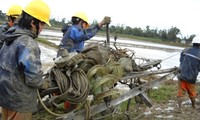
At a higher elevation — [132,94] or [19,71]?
[19,71]

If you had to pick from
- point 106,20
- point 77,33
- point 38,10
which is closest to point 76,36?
point 77,33

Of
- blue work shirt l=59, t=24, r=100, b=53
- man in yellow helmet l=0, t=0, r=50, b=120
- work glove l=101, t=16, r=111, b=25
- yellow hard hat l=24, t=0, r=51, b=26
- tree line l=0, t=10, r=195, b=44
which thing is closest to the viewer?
man in yellow helmet l=0, t=0, r=50, b=120

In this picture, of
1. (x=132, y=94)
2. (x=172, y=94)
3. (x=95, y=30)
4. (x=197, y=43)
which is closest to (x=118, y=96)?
(x=132, y=94)

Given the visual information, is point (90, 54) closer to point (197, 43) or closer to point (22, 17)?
point (22, 17)

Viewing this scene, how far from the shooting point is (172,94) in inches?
414

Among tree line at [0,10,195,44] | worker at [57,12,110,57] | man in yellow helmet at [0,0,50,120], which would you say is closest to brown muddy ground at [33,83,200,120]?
worker at [57,12,110,57]

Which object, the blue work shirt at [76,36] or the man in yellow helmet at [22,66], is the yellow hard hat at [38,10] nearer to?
the man in yellow helmet at [22,66]

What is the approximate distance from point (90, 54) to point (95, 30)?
1.16m

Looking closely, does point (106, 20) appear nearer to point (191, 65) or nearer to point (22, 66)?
point (22, 66)

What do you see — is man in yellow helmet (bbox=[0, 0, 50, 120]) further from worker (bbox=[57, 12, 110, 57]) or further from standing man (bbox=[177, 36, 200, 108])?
standing man (bbox=[177, 36, 200, 108])

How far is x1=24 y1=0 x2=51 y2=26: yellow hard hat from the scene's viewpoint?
13.1 ft

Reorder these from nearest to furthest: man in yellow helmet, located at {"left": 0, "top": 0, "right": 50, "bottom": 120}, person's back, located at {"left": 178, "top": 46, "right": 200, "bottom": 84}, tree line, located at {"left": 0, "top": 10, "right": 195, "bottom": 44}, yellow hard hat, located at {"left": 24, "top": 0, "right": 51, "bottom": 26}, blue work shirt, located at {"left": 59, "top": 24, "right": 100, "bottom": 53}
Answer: man in yellow helmet, located at {"left": 0, "top": 0, "right": 50, "bottom": 120} → yellow hard hat, located at {"left": 24, "top": 0, "right": 51, "bottom": 26} → blue work shirt, located at {"left": 59, "top": 24, "right": 100, "bottom": 53} → person's back, located at {"left": 178, "top": 46, "right": 200, "bottom": 84} → tree line, located at {"left": 0, "top": 10, "right": 195, "bottom": 44}

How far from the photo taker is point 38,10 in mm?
4027

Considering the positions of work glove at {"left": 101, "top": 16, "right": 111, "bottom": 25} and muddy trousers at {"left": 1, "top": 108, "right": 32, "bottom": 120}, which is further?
work glove at {"left": 101, "top": 16, "right": 111, "bottom": 25}
